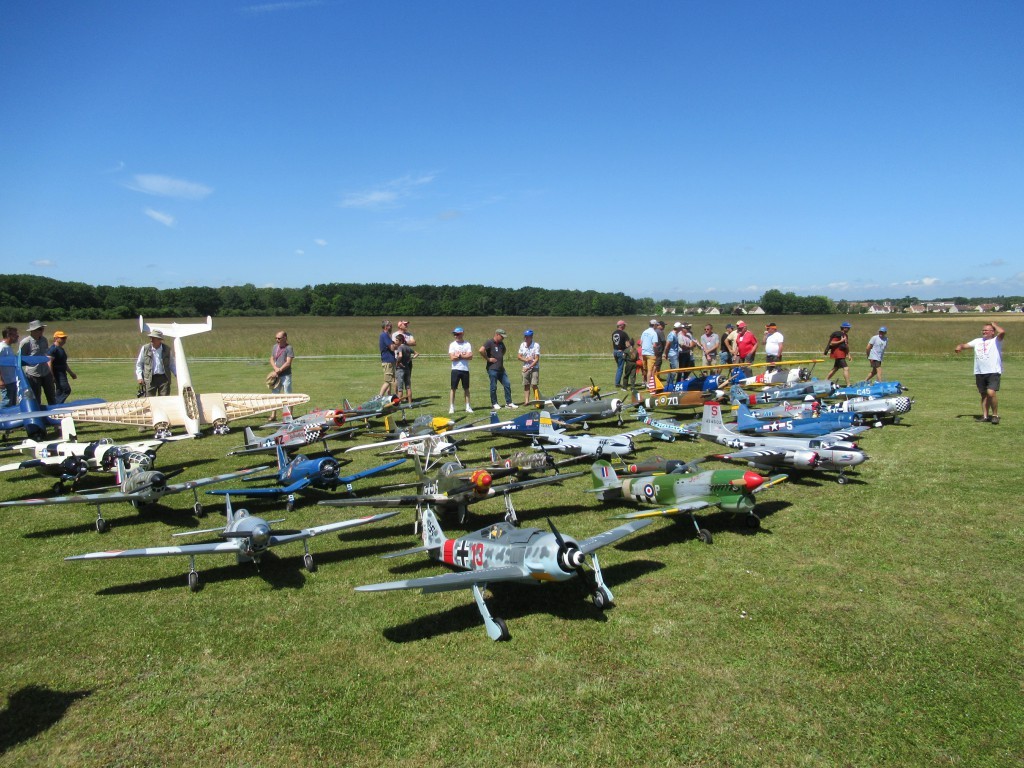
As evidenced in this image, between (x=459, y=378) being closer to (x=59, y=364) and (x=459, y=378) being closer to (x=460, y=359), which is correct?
(x=460, y=359)

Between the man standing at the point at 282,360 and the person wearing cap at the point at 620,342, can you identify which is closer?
the man standing at the point at 282,360

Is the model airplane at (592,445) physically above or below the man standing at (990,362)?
below

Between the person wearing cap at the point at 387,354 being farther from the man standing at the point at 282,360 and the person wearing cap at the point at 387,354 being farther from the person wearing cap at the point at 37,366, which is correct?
the person wearing cap at the point at 37,366

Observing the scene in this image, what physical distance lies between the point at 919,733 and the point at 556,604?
3146 mm

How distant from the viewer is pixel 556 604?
613 cm

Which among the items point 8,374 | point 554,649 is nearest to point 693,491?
point 554,649

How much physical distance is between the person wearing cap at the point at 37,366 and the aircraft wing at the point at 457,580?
41.2 ft

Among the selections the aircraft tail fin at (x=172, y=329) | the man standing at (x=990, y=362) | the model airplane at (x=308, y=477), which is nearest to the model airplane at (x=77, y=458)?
the model airplane at (x=308, y=477)

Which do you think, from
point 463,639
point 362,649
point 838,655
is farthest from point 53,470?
point 838,655

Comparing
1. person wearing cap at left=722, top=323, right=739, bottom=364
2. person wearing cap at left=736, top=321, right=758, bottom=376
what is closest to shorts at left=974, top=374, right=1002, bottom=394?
person wearing cap at left=736, top=321, right=758, bottom=376

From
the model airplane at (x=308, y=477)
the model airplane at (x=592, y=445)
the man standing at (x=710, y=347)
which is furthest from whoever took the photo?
the man standing at (x=710, y=347)

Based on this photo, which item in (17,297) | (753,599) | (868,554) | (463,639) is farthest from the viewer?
(17,297)

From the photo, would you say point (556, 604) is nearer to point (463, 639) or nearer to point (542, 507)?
point (463, 639)

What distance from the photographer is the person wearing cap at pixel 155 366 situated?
50.3 ft
